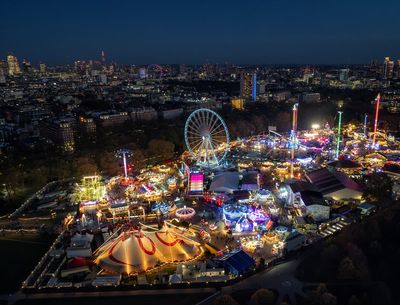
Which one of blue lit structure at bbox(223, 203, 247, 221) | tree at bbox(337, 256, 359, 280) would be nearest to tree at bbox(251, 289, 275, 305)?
tree at bbox(337, 256, 359, 280)

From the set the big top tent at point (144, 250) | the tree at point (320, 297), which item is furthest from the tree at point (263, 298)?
the big top tent at point (144, 250)

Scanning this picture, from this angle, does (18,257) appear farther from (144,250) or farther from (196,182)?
(196,182)

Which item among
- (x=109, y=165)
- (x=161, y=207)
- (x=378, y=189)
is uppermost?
(x=378, y=189)

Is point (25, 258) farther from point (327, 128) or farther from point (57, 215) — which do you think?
point (327, 128)

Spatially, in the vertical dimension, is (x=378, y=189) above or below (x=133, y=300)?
above

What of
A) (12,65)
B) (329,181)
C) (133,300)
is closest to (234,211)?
(329,181)

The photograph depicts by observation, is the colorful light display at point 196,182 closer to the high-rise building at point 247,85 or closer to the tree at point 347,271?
the tree at point 347,271

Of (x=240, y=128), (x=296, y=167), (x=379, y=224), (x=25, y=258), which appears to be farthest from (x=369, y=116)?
(x=25, y=258)
